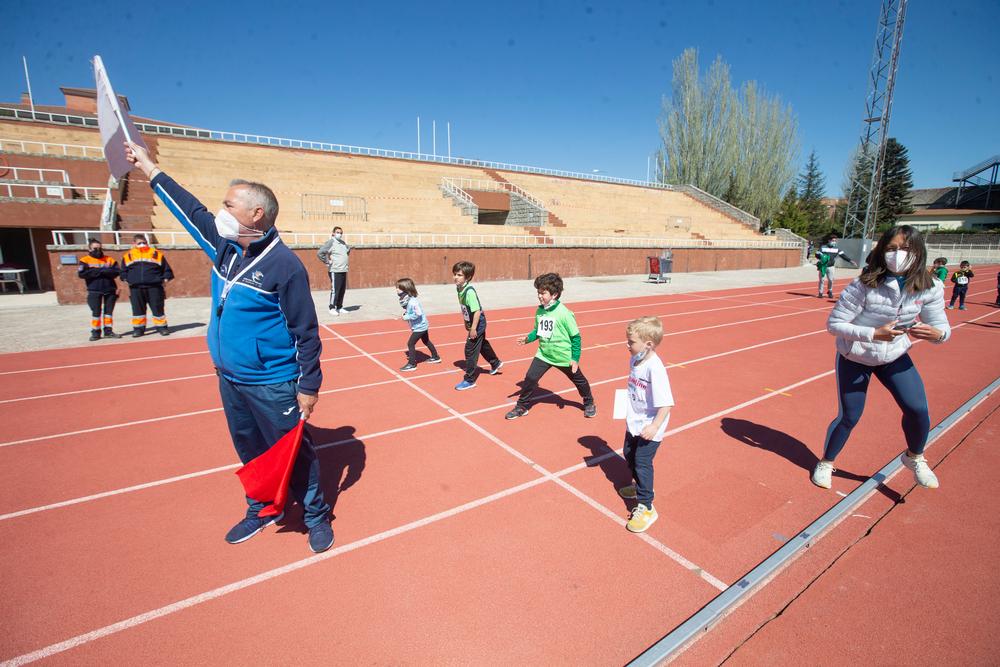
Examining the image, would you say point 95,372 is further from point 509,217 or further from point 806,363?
point 509,217

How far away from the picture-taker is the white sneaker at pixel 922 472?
3773mm

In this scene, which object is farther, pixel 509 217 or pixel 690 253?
pixel 509 217

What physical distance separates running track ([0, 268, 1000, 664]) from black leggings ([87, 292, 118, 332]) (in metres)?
2.44

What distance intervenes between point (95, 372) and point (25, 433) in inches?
96.8

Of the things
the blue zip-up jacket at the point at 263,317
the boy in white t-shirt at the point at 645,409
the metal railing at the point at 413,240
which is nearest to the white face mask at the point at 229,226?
the blue zip-up jacket at the point at 263,317

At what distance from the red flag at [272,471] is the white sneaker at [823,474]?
13.1 ft

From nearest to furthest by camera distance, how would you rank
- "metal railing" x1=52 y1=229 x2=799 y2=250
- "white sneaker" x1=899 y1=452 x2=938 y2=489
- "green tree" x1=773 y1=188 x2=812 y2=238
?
"white sneaker" x1=899 y1=452 x2=938 y2=489 < "metal railing" x1=52 y1=229 x2=799 y2=250 < "green tree" x1=773 y1=188 x2=812 y2=238

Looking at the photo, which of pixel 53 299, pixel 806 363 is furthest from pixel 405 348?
pixel 53 299

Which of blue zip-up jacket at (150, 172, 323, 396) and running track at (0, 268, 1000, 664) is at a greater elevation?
blue zip-up jacket at (150, 172, 323, 396)

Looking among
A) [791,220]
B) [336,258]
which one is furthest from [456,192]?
[791,220]

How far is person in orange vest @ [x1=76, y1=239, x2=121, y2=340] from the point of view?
8656 mm

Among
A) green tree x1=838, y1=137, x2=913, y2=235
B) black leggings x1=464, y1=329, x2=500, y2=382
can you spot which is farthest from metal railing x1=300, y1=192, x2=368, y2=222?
green tree x1=838, y1=137, x2=913, y2=235

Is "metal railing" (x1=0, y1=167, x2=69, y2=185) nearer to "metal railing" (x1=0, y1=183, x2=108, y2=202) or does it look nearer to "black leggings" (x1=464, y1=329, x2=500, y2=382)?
"metal railing" (x1=0, y1=183, x2=108, y2=202)

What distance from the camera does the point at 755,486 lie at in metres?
3.86
